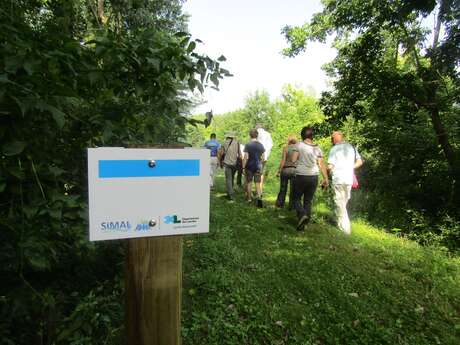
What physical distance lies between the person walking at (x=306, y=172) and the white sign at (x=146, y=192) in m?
4.64

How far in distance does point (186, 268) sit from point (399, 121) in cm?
744

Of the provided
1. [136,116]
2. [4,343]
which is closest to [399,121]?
[136,116]

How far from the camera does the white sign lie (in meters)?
1.31

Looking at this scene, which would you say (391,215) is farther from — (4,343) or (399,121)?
(4,343)

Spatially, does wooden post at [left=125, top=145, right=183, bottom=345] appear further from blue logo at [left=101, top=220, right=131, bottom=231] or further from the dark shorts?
the dark shorts

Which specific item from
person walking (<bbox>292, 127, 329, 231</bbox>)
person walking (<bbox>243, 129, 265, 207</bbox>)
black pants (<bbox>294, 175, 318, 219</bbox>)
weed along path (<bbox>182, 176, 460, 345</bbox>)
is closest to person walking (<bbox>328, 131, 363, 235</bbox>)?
person walking (<bbox>292, 127, 329, 231</bbox>)

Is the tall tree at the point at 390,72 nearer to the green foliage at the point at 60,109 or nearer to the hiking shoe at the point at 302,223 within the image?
the hiking shoe at the point at 302,223

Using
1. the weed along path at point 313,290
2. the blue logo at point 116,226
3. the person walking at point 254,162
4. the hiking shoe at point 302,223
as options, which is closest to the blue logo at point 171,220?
the blue logo at point 116,226

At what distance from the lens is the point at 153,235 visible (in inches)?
55.2

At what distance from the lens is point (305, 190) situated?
19.8ft

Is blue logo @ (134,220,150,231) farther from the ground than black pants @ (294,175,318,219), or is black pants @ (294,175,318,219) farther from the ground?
blue logo @ (134,220,150,231)

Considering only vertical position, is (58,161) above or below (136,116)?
below

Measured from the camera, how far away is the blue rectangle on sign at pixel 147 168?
1318 millimetres

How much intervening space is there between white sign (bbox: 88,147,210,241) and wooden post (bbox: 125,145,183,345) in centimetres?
6
